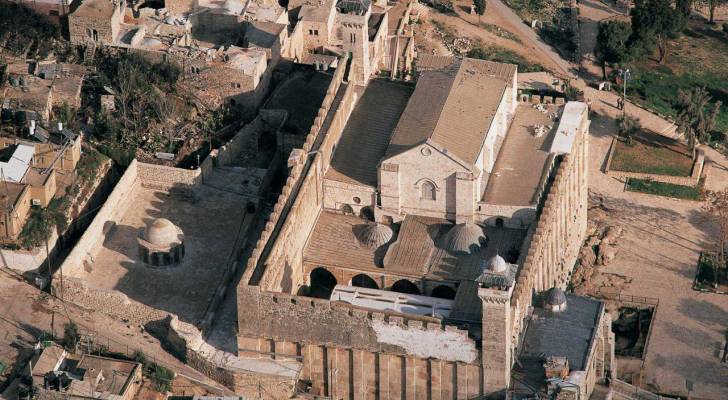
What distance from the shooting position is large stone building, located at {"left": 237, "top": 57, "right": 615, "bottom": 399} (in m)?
122

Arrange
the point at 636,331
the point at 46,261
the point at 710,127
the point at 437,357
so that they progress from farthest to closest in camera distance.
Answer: the point at 710,127 < the point at 636,331 < the point at 46,261 < the point at 437,357

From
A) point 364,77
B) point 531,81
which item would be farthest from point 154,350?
point 531,81

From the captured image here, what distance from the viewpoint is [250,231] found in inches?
5340

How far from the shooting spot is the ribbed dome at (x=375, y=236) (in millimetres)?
132000

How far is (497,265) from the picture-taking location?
118812 mm

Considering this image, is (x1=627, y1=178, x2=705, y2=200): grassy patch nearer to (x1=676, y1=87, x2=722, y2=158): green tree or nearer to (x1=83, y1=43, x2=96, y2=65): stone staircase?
(x1=676, y1=87, x2=722, y2=158): green tree

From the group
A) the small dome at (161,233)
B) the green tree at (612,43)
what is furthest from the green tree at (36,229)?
the green tree at (612,43)

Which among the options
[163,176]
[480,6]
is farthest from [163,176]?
[480,6]

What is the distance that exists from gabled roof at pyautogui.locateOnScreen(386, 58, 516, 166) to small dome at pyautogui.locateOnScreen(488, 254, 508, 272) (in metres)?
12.6

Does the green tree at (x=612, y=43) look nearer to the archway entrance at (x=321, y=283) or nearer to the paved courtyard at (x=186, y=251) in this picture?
the paved courtyard at (x=186, y=251)

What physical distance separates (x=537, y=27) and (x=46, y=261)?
6409cm

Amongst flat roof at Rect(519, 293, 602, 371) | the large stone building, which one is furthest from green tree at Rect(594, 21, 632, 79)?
flat roof at Rect(519, 293, 602, 371)

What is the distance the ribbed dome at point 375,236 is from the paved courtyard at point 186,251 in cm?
892

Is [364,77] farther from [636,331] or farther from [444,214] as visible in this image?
[636,331]
